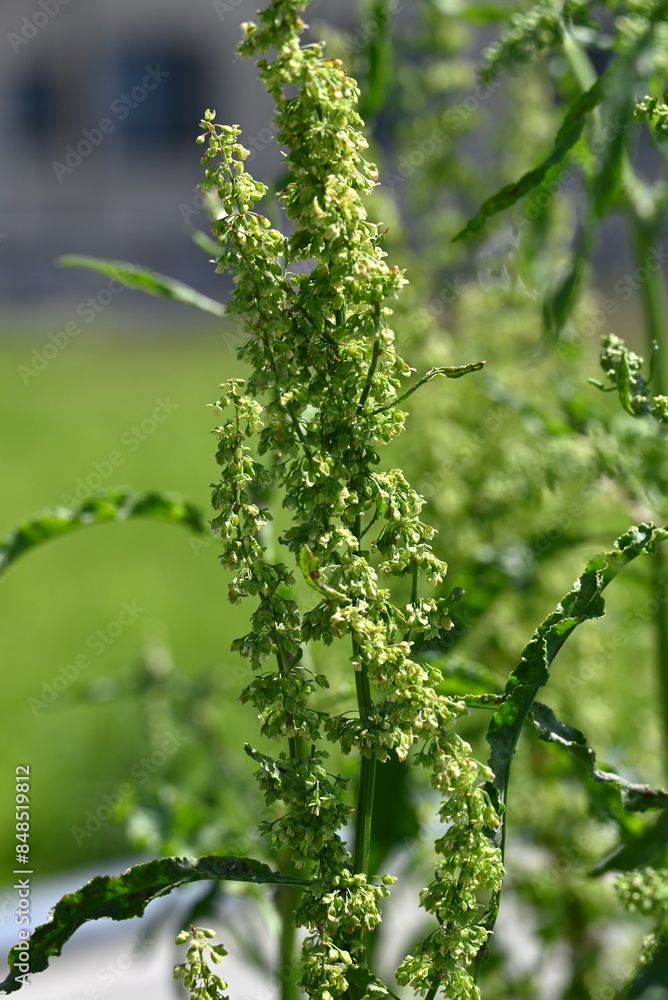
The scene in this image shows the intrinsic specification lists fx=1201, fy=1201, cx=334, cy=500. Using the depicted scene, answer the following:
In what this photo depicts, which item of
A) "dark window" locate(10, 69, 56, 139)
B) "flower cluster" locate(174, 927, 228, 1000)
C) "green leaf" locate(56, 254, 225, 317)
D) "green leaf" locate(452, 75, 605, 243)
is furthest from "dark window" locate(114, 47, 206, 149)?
"flower cluster" locate(174, 927, 228, 1000)

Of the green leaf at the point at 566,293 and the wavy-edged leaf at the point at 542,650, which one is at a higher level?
the green leaf at the point at 566,293

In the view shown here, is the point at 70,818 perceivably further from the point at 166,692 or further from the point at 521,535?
the point at 521,535

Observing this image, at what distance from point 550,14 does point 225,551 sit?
2.09 ft

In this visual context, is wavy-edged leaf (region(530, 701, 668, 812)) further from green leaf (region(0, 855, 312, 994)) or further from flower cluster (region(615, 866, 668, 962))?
green leaf (region(0, 855, 312, 994))

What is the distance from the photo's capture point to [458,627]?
3.90ft

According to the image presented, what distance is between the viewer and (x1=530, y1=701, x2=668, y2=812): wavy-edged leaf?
0.93 m

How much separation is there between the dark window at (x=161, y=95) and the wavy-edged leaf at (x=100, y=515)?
11667 millimetres

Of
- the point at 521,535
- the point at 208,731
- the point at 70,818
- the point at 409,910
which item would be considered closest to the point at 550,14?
the point at 521,535

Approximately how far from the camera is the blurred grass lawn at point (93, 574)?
10.8 feet

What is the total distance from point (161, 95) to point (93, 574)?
28.0 feet

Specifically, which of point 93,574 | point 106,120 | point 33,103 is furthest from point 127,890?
point 33,103

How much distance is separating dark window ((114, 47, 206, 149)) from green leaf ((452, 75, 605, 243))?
11867mm

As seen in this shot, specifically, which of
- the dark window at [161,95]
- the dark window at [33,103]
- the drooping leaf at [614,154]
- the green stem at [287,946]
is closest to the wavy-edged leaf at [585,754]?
the green stem at [287,946]

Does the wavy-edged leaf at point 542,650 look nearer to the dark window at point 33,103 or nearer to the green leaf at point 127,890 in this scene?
the green leaf at point 127,890
